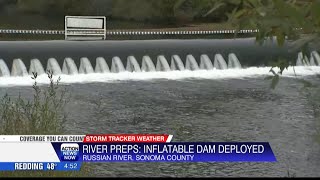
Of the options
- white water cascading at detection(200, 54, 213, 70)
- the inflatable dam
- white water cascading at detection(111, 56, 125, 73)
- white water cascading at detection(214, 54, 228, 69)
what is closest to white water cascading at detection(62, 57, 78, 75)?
the inflatable dam

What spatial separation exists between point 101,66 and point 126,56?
5.94ft

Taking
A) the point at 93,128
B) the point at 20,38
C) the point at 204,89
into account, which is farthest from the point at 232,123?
the point at 20,38

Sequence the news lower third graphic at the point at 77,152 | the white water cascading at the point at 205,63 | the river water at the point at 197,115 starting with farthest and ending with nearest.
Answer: the white water cascading at the point at 205,63 < the river water at the point at 197,115 < the news lower third graphic at the point at 77,152

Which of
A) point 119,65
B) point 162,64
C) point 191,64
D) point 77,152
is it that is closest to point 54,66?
point 119,65

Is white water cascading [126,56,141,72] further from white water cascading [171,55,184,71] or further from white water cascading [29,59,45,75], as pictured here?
white water cascading [29,59,45,75]

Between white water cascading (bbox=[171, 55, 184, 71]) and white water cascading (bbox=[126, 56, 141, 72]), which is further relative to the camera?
white water cascading (bbox=[171, 55, 184, 71])

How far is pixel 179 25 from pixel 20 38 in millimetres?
9641

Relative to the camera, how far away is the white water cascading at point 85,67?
78.5ft

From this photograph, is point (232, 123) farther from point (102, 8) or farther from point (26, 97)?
point (102, 8)

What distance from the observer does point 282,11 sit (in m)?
1.53

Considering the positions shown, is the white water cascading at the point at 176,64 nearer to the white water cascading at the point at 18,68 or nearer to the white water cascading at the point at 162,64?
the white water cascading at the point at 162,64

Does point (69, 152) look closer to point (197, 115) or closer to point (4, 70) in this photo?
point (197, 115)

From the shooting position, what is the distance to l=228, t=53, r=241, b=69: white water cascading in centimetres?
2742

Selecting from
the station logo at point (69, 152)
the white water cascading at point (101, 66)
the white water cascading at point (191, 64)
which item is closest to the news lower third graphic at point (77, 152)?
the station logo at point (69, 152)
